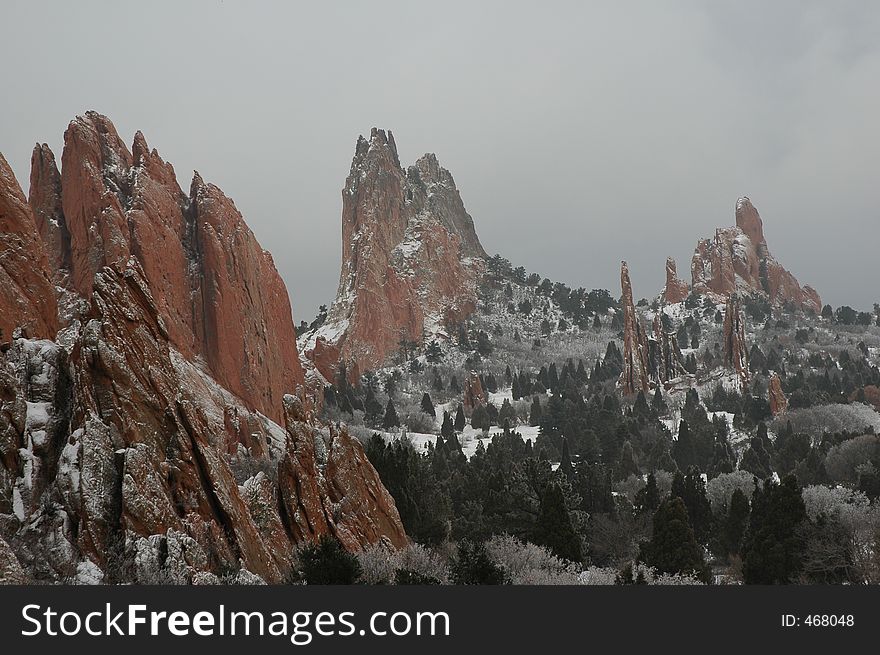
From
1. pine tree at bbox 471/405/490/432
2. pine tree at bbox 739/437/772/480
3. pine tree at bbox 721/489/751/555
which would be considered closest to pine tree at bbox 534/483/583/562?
pine tree at bbox 721/489/751/555

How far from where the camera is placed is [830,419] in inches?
4090

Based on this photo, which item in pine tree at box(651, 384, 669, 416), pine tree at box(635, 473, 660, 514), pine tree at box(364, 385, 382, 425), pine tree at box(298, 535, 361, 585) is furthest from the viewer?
pine tree at box(651, 384, 669, 416)

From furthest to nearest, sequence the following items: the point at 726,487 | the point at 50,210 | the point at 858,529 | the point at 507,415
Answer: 1. the point at 507,415
2. the point at 50,210
3. the point at 726,487
4. the point at 858,529

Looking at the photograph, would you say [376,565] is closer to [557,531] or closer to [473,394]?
[557,531]

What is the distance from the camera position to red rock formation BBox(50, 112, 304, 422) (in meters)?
66.6

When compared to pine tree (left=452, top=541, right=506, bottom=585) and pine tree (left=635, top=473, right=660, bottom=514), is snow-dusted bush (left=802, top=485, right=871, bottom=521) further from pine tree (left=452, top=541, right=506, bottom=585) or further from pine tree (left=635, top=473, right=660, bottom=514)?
pine tree (left=452, top=541, right=506, bottom=585)

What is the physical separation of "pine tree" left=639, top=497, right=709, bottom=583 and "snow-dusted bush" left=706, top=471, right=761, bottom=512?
1014 inches

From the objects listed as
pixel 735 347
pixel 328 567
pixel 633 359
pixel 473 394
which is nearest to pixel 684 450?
pixel 633 359

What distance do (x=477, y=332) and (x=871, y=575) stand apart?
148 meters

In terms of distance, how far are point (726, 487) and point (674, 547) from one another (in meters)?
31.7

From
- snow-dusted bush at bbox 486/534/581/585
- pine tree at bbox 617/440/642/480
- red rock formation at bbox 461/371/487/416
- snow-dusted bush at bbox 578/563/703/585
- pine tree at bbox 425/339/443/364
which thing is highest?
pine tree at bbox 425/339/443/364

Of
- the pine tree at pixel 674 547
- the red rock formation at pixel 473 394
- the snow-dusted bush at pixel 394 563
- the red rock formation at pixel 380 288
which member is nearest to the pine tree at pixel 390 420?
the red rock formation at pixel 473 394

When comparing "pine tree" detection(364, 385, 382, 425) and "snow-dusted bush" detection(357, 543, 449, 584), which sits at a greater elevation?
"pine tree" detection(364, 385, 382, 425)

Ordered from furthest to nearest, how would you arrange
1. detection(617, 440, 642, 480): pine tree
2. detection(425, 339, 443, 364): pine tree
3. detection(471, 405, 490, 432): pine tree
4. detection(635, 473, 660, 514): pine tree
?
detection(425, 339, 443, 364): pine tree → detection(471, 405, 490, 432): pine tree → detection(617, 440, 642, 480): pine tree → detection(635, 473, 660, 514): pine tree
